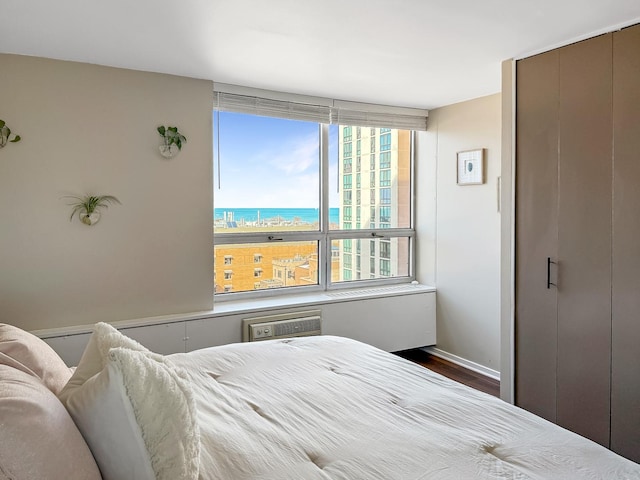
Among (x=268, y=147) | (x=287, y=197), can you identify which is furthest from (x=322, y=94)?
(x=287, y=197)

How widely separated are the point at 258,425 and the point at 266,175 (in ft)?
8.68

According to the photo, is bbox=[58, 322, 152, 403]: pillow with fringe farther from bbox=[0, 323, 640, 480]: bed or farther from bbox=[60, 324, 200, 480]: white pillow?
bbox=[60, 324, 200, 480]: white pillow

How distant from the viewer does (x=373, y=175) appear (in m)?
4.47

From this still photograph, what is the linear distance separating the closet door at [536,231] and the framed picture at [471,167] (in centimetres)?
100

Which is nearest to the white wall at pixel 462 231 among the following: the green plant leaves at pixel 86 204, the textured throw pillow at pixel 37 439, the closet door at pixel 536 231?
the closet door at pixel 536 231

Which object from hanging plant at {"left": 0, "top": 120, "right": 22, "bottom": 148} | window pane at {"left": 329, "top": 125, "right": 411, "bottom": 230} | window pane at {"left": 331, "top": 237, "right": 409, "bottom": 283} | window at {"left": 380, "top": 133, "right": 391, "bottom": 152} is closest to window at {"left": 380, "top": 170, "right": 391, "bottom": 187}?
window pane at {"left": 329, "top": 125, "right": 411, "bottom": 230}

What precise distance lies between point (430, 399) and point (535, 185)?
1.70 m

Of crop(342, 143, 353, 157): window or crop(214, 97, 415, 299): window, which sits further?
crop(342, 143, 353, 157): window

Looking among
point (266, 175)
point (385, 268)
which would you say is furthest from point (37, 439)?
point (385, 268)

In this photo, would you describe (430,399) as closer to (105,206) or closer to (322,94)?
(105,206)

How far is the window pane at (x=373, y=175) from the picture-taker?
4.24 metres

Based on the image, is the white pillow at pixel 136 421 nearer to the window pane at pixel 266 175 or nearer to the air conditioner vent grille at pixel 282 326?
the air conditioner vent grille at pixel 282 326

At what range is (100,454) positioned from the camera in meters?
1.12

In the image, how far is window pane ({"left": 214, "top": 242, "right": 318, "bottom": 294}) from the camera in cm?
377
